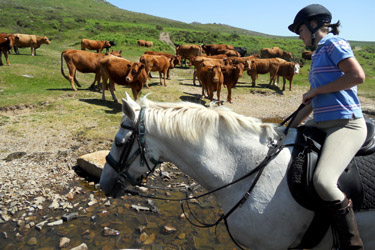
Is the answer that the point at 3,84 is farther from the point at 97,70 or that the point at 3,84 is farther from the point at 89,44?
the point at 89,44

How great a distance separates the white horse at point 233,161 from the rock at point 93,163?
387 centimetres

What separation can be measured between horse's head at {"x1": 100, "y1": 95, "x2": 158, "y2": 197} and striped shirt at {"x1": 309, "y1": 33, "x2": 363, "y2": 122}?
189cm

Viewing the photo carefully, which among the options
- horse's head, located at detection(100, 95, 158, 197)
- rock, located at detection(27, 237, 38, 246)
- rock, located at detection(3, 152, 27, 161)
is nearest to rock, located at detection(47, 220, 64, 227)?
rock, located at detection(27, 237, 38, 246)

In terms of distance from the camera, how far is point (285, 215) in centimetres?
267

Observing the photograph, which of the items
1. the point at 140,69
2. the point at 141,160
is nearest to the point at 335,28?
the point at 141,160

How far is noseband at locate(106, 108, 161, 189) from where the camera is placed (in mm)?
2908

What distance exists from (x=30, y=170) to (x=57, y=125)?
3.10 metres

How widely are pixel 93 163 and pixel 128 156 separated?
13.4ft

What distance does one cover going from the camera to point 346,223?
8.25 feet

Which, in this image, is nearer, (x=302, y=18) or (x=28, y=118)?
(x=302, y=18)

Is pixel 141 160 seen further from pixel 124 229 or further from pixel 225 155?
pixel 124 229

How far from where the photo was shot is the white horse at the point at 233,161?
2707 millimetres

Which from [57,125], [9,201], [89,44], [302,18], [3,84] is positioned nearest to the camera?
[302,18]

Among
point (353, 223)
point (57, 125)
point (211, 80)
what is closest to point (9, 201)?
point (57, 125)
